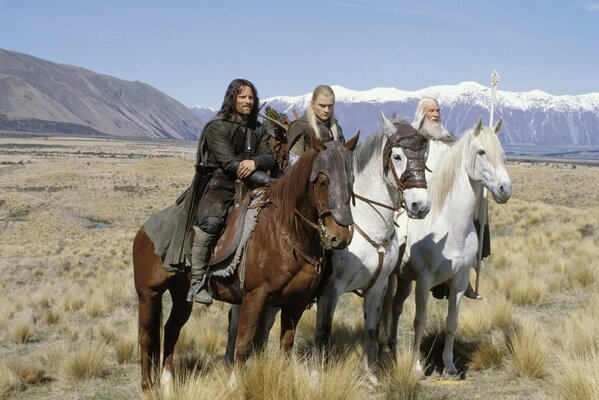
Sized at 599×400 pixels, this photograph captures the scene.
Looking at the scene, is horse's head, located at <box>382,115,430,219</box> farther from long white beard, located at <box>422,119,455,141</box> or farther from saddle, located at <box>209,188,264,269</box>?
saddle, located at <box>209,188,264,269</box>

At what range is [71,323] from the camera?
10.7 meters

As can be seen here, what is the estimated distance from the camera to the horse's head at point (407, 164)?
512 cm

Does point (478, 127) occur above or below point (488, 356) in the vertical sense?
above

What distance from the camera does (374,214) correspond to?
5594 millimetres

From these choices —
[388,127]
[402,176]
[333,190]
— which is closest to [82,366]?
[333,190]

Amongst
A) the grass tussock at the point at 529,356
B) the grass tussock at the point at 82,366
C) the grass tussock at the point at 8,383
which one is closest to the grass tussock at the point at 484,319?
the grass tussock at the point at 529,356

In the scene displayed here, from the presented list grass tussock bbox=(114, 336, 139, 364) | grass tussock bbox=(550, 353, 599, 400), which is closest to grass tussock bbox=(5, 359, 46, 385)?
grass tussock bbox=(114, 336, 139, 364)

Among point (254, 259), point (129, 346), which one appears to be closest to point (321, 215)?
point (254, 259)

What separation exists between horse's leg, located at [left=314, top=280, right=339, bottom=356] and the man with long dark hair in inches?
42.2

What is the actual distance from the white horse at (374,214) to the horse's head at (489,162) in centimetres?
93

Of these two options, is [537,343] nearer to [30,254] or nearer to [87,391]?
[87,391]

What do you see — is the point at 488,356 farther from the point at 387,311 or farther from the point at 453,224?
the point at 453,224

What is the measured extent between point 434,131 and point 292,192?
2401 millimetres

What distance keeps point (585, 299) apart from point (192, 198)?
7.27m
